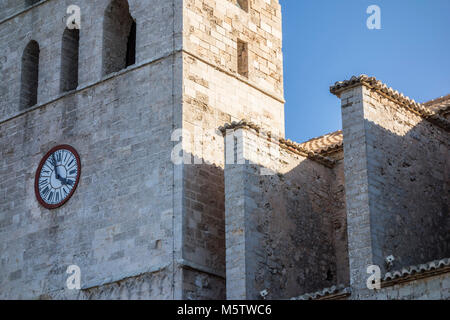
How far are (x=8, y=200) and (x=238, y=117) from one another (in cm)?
515

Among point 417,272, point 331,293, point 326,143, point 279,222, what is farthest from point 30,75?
point 417,272

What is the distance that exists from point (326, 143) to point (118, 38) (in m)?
5.04

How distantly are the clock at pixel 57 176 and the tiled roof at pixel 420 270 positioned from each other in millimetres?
7468

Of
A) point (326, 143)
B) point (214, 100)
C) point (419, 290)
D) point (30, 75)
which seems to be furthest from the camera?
point (30, 75)

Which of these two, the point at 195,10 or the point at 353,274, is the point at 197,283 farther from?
the point at 195,10

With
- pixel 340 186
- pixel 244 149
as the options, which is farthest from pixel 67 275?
pixel 340 186

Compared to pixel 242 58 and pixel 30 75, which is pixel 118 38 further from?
pixel 242 58

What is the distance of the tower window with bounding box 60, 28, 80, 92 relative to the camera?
76.9 ft

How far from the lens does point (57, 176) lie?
2238cm

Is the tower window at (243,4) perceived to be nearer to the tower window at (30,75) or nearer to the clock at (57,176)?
the tower window at (30,75)

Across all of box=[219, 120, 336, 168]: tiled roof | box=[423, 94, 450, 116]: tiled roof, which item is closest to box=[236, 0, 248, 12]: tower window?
box=[219, 120, 336, 168]: tiled roof

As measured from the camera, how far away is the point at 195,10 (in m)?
22.0

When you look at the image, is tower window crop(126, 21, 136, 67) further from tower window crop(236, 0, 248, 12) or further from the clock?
the clock
